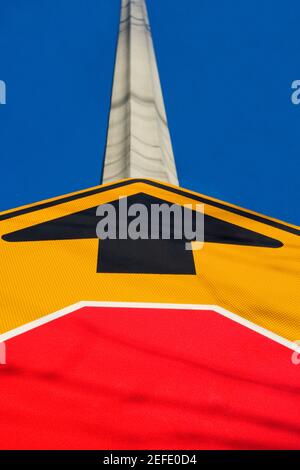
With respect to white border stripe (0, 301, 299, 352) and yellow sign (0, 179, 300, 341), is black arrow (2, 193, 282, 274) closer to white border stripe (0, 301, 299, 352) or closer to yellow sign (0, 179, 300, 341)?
yellow sign (0, 179, 300, 341)

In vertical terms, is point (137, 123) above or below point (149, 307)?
above

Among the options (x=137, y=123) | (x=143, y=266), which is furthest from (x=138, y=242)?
(x=137, y=123)

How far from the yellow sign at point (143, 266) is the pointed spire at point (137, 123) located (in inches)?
56.2

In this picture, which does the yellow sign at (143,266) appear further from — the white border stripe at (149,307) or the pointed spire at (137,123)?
the pointed spire at (137,123)

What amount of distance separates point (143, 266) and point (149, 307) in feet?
0.71

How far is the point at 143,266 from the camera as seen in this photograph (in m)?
1.40

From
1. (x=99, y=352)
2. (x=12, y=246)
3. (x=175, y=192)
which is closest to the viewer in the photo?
(x=99, y=352)

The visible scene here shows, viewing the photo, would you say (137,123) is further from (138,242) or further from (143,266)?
(143,266)

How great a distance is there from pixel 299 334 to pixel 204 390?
1.15 feet

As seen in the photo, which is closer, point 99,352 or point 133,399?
point 133,399

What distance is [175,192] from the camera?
6.30 feet

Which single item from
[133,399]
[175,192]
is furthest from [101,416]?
[175,192]

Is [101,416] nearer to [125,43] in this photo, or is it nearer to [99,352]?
[99,352]
